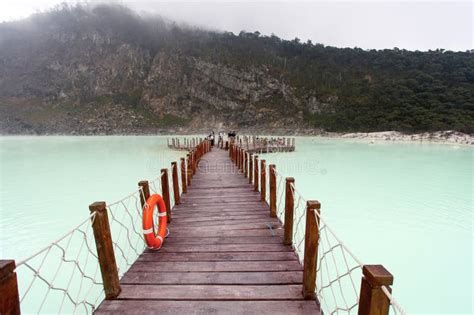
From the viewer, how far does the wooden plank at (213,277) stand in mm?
2936

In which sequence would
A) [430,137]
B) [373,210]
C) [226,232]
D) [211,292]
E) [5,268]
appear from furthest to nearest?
[430,137] → [373,210] → [226,232] → [211,292] → [5,268]

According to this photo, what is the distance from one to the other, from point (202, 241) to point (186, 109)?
3027 inches

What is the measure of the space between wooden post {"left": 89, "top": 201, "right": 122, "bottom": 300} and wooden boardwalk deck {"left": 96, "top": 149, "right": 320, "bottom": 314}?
0.12m

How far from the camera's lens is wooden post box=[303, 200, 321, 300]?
2.61 m

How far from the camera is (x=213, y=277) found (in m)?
3.05

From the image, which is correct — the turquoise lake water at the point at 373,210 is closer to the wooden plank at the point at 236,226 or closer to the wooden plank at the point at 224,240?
the wooden plank at the point at 236,226

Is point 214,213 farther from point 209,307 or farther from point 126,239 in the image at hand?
point 126,239

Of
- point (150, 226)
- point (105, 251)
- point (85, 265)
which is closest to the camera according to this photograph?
point (105, 251)

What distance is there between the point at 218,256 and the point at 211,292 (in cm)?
82

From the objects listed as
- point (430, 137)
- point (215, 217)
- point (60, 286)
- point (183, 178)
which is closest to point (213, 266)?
point (215, 217)

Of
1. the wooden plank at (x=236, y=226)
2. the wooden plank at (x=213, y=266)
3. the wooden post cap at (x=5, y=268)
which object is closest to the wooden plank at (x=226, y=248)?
the wooden plank at (x=213, y=266)

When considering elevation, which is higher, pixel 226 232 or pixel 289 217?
pixel 289 217

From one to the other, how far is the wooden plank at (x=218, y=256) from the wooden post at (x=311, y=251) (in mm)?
855

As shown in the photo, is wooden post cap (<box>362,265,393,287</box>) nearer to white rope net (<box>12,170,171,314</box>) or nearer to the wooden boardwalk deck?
the wooden boardwalk deck
